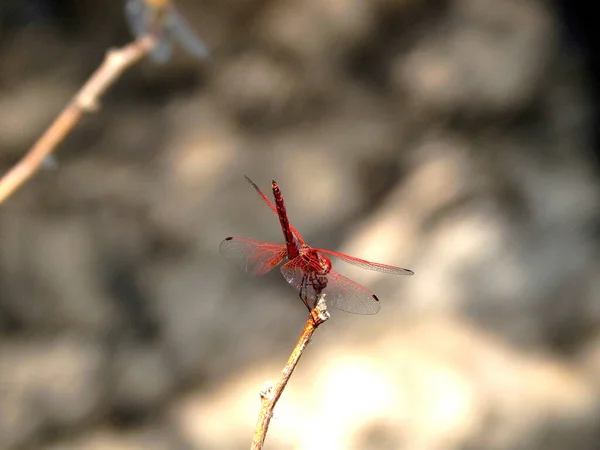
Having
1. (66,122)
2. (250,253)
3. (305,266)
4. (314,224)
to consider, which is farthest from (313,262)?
(314,224)

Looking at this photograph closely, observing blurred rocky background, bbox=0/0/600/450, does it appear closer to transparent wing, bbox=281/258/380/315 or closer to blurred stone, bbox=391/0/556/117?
blurred stone, bbox=391/0/556/117

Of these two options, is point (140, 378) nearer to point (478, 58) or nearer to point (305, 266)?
point (305, 266)

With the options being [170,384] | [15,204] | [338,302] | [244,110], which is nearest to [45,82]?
[15,204]

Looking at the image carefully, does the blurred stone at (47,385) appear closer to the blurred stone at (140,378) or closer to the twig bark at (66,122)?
the blurred stone at (140,378)

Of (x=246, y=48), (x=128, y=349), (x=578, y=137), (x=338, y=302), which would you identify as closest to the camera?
(x=338, y=302)

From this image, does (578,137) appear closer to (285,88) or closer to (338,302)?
(285,88)

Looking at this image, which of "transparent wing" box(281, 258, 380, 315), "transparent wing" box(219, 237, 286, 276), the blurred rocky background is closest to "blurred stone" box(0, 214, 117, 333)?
the blurred rocky background
